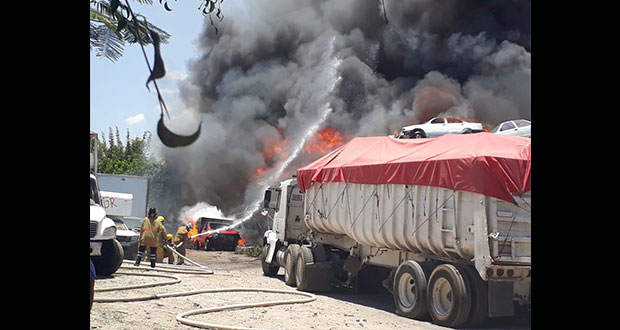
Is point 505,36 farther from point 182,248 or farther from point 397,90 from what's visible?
point 182,248

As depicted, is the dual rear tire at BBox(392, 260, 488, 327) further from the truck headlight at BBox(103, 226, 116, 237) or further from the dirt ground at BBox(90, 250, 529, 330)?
the truck headlight at BBox(103, 226, 116, 237)

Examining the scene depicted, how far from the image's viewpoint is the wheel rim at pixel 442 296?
404 inches

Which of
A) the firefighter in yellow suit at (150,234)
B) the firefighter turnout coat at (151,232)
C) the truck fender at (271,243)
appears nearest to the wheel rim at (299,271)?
Answer: the truck fender at (271,243)

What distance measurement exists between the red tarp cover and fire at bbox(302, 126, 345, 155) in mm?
28905

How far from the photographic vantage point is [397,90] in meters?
44.6

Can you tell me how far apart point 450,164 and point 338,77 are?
115ft

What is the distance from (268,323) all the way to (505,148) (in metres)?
4.55

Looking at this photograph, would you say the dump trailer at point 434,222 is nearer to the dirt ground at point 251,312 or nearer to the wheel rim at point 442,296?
the wheel rim at point 442,296

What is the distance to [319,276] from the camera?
14.7 metres

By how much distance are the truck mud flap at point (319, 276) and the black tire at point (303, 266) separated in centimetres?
6

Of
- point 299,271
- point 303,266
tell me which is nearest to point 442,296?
point 303,266

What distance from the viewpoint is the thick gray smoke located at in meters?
42.2

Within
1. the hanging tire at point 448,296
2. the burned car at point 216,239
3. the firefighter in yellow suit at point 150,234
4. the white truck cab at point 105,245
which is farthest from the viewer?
the burned car at point 216,239

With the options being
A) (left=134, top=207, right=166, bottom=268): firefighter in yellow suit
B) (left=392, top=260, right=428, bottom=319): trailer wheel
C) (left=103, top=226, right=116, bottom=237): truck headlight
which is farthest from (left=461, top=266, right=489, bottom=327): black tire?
(left=134, top=207, right=166, bottom=268): firefighter in yellow suit
